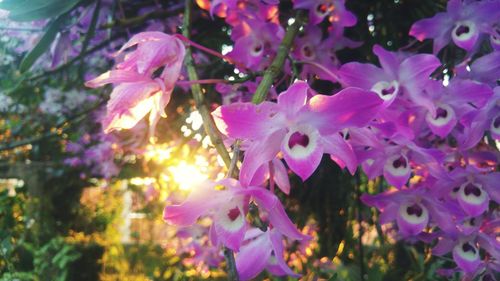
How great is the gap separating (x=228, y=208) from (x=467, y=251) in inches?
13.1

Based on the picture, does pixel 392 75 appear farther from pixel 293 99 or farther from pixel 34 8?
pixel 34 8

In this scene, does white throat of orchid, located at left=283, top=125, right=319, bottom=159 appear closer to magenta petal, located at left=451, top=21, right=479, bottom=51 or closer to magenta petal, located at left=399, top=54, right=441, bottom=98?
magenta petal, located at left=399, top=54, right=441, bottom=98

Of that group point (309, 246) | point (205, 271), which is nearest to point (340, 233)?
point (309, 246)

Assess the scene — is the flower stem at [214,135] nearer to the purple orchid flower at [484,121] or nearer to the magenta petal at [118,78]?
the magenta petal at [118,78]

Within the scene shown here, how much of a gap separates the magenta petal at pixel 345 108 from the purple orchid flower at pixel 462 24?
0.95 ft

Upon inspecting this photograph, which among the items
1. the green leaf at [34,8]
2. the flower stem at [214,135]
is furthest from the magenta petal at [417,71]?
the green leaf at [34,8]

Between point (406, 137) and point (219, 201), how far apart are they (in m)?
0.21

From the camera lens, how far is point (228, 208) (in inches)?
12.4

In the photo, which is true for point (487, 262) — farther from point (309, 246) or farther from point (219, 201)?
point (309, 246)

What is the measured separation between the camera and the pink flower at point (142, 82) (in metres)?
0.36

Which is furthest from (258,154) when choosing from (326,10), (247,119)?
(326,10)

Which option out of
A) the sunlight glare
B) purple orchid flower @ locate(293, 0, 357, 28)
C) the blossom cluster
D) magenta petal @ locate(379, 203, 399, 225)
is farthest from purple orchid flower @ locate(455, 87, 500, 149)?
the sunlight glare

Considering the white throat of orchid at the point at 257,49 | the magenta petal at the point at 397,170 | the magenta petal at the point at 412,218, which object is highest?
the white throat of orchid at the point at 257,49

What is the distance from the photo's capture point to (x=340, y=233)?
904mm
